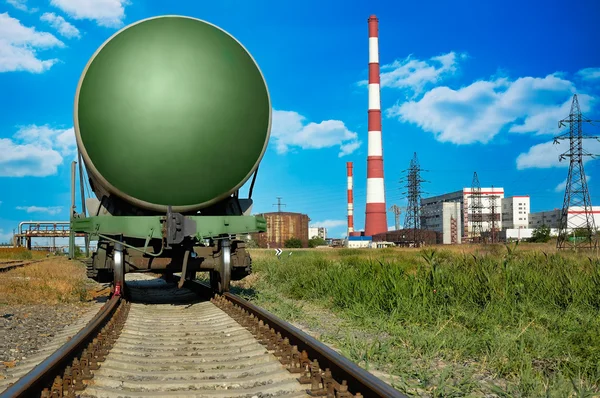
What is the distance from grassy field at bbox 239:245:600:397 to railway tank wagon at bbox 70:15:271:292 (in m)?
1.93

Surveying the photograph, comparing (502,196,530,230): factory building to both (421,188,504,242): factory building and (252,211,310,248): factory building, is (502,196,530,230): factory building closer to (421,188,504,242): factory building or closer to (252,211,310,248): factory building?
(421,188,504,242): factory building

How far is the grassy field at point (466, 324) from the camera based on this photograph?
154 inches

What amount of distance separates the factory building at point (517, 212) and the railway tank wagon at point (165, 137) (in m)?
119

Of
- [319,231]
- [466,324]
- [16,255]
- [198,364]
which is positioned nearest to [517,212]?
[319,231]

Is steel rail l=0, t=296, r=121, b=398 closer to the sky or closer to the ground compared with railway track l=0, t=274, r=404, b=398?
closer to the sky

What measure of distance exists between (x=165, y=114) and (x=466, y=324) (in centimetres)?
466

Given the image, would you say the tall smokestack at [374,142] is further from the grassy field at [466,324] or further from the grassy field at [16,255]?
the grassy field at [466,324]

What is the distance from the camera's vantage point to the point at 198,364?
4.40 metres

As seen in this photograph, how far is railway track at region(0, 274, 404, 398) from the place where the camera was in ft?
11.1

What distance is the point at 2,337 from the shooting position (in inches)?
233

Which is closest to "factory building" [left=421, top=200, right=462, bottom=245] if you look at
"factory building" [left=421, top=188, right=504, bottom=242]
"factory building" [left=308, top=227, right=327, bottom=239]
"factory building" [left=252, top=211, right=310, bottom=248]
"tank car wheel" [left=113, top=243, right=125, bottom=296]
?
"factory building" [left=421, top=188, right=504, bottom=242]

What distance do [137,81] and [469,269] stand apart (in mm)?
5840

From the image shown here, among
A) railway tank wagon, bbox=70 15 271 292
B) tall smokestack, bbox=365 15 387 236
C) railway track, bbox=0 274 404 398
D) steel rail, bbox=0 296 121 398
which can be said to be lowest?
railway track, bbox=0 274 404 398

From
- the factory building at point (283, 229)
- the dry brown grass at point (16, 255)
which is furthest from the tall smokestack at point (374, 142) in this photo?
the dry brown grass at point (16, 255)
